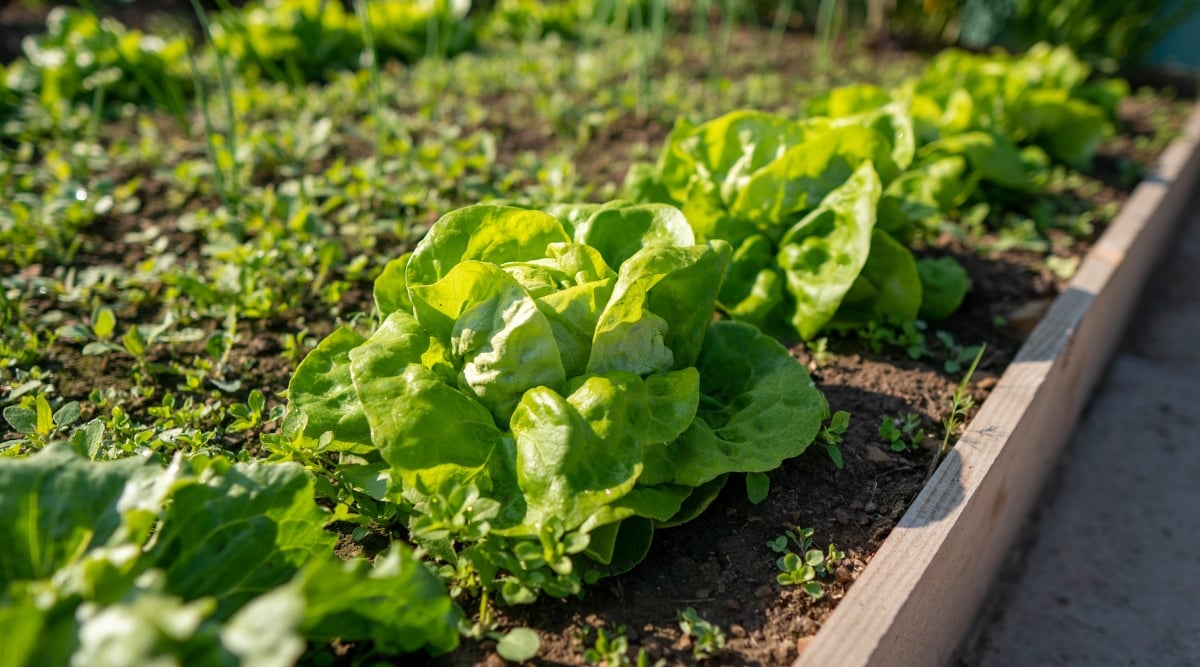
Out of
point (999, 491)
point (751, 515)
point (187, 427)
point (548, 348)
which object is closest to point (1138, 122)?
point (999, 491)

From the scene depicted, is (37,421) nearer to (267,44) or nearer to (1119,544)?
(1119,544)

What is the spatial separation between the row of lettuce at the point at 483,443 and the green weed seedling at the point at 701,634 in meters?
0.16

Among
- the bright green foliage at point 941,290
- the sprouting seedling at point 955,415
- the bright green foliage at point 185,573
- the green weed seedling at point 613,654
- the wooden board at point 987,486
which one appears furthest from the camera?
the bright green foliage at point 941,290

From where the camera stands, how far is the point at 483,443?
1776mm

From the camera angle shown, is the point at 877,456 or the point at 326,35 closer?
the point at 877,456

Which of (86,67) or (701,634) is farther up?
(86,67)

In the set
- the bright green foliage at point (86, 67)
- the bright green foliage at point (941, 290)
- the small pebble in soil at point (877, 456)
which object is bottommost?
the small pebble in soil at point (877, 456)

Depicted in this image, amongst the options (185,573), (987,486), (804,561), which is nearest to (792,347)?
(987,486)

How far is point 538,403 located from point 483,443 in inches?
6.1

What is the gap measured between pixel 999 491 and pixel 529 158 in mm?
2151

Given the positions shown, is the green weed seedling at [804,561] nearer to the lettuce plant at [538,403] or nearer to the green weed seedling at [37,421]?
the lettuce plant at [538,403]

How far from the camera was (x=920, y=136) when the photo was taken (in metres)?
3.60

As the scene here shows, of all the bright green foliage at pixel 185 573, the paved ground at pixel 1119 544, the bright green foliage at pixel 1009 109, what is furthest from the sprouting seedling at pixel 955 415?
the bright green foliage at pixel 1009 109

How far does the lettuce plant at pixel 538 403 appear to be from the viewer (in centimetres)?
169
